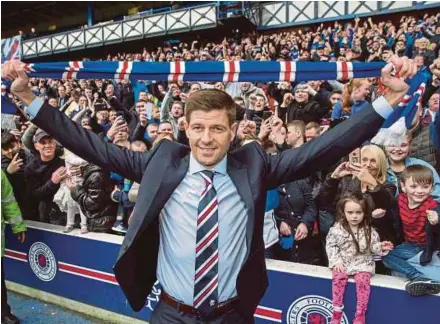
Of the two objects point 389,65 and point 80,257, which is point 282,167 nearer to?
point 389,65

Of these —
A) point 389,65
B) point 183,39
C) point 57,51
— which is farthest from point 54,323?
point 57,51

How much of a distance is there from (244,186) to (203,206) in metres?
0.21

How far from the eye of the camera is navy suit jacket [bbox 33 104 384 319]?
6.83 ft

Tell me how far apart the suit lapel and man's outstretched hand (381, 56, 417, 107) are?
70cm

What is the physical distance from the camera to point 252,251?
211 centimetres

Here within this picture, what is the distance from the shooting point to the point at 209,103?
210cm

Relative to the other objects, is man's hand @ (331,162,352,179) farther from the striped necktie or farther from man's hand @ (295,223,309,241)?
the striped necktie

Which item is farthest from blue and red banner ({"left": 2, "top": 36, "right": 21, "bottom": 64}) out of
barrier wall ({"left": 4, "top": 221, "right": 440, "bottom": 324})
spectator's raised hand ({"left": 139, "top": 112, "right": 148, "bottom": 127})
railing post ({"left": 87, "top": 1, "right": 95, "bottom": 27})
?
barrier wall ({"left": 4, "top": 221, "right": 440, "bottom": 324})

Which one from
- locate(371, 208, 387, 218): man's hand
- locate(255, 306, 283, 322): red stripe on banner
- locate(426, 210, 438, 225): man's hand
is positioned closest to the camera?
locate(426, 210, 438, 225): man's hand

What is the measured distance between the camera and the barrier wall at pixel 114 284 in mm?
3213

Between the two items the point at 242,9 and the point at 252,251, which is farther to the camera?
the point at 242,9

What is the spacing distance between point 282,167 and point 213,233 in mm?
440

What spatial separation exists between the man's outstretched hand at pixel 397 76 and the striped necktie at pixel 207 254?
0.87m

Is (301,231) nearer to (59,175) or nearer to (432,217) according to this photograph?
(432,217)
